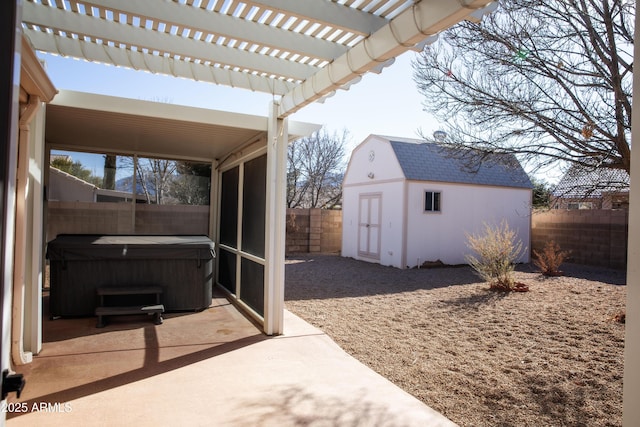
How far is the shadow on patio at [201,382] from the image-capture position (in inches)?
114

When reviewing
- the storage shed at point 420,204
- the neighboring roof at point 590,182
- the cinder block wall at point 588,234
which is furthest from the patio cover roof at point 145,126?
→ the cinder block wall at point 588,234

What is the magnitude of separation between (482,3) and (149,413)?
3.30 m

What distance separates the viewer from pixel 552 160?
539cm

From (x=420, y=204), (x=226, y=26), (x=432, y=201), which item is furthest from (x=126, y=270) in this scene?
(x=432, y=201)

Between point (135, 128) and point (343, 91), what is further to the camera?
point (135, 128)

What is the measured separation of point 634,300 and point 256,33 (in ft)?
10.4

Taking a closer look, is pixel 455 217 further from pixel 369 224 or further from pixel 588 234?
pixel 588 234

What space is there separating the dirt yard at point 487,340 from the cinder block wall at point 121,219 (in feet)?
7.78

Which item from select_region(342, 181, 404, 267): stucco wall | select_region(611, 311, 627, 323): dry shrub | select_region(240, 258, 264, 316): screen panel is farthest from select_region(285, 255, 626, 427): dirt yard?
select_region(342, 181, 404, 267): stucco wall

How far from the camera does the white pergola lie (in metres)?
2.92

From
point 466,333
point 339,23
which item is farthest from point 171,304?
point 339,23

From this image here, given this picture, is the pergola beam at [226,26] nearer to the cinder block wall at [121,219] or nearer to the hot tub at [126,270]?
the hot tub at [126,270]

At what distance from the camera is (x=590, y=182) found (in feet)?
19.0

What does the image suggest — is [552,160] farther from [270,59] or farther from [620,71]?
[270,59]
